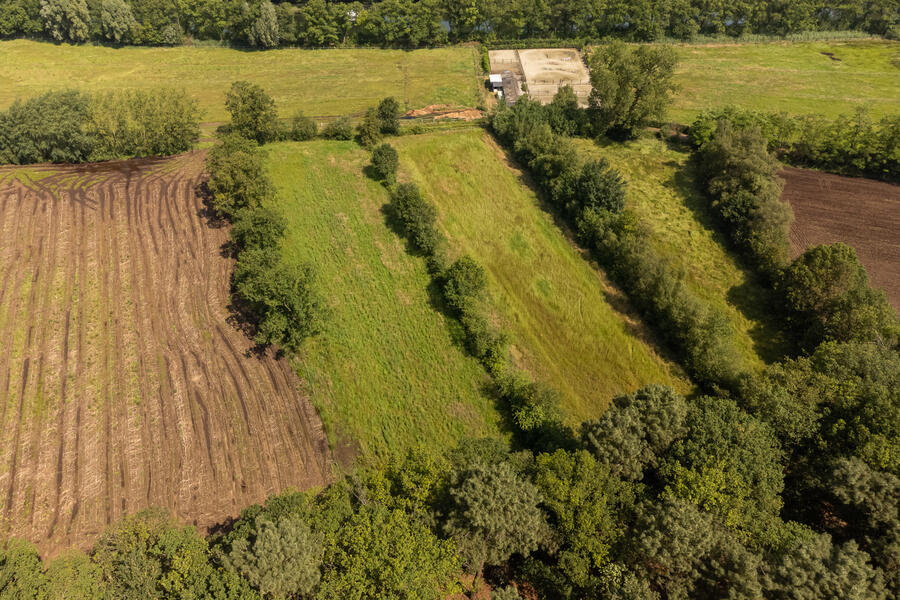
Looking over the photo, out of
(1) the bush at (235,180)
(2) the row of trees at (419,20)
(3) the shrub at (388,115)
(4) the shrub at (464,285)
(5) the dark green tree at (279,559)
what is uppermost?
(2) the row of trees at (419,20)

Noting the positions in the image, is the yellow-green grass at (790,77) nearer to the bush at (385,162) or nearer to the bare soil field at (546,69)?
the bare soil field at (546,69)

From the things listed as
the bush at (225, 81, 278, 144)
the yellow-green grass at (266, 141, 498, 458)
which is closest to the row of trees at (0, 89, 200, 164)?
the bush at (225, 81, 278, 144)

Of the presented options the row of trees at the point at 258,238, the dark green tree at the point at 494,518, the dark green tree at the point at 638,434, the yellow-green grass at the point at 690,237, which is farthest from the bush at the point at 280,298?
the yellow-green grass at the point at 690,237

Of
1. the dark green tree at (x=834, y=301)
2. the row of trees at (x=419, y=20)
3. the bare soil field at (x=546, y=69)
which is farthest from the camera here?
the row of trees at (x=419, y=20)

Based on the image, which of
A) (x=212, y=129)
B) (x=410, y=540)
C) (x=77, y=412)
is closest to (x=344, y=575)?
(x=410, y=540)

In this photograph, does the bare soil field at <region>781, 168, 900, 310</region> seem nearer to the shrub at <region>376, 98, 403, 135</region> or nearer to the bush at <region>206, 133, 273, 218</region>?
the shrub at <region>376, 98, 403, 135</region>

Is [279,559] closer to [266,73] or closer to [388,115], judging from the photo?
[388,115]

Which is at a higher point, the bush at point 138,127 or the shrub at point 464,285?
the bush at point 138,127

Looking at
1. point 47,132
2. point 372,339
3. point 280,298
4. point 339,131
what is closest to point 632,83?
point 339,131
